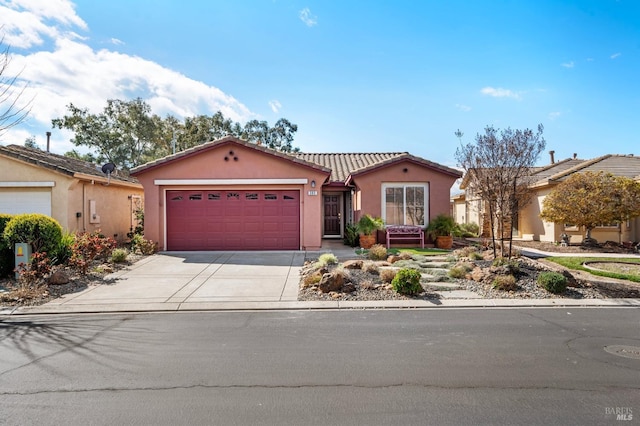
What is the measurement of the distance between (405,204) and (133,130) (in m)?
26.5

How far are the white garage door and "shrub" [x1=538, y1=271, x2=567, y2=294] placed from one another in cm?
1648

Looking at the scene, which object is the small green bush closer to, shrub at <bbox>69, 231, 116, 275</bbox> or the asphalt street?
the asphalt street

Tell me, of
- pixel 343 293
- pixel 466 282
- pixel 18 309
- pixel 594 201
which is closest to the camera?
pixel 18 309

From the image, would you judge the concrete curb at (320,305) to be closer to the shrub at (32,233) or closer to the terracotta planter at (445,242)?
the shrub at (32,233)

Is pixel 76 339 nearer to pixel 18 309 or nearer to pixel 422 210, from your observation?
pixel 18 309

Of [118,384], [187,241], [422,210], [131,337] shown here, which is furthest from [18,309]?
[422,210]

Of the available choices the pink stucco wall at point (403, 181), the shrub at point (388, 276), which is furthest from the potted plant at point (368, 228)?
the shrub at point (388, 276)

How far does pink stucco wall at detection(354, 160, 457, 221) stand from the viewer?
15953mm

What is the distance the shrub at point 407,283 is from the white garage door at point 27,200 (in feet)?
44.2

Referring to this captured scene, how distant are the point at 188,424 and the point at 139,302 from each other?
5217 mm

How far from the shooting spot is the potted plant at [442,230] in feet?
50.2

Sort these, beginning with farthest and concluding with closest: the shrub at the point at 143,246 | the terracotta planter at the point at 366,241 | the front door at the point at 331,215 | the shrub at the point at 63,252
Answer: the front door at the point at 331,215, the terracotta planter at the point at 366,241, the shrub at the point at 143,246, the shrub at the point at 63,252

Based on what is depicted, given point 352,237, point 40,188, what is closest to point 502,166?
point 352,237

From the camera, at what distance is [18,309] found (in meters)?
7.56
